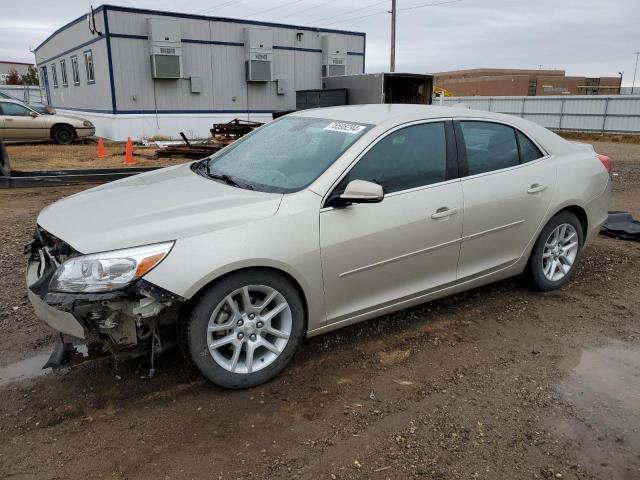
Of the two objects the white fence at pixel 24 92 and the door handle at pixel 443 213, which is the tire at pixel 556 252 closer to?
the door handle at pixel 443 213

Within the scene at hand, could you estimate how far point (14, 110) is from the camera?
53.3 ft

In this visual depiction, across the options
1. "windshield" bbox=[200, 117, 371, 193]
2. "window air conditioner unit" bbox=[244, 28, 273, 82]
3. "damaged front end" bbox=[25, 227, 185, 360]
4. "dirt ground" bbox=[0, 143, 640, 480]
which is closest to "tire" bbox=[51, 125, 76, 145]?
"window air conditioner unit" bbox=[244, 28, 273, 82]

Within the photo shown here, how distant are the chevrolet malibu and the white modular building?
16045mm

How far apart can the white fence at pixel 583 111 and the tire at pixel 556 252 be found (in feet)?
74.3

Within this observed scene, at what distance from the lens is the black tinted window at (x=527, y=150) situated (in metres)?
4.33

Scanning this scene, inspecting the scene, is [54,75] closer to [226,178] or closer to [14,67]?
[226,178]

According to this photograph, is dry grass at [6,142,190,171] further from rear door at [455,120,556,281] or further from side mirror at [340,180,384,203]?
side mirror at [340,180,384,203]

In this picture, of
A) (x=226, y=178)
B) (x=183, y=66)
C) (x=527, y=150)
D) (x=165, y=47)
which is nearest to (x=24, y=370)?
(x=226, y=178)

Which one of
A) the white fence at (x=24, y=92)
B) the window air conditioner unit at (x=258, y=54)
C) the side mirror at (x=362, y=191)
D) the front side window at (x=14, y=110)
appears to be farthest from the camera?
the white fence at (x=24, y=92)

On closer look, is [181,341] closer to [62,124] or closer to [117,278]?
[117,278]

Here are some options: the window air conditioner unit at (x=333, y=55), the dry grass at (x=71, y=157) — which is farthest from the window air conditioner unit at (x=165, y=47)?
A: the window air conditioner unit at (x=333, y=55)

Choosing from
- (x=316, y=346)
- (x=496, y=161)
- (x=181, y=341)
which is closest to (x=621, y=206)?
(x=496, y=161)

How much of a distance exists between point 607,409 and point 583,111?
25.8 m

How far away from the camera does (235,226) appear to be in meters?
2.96
